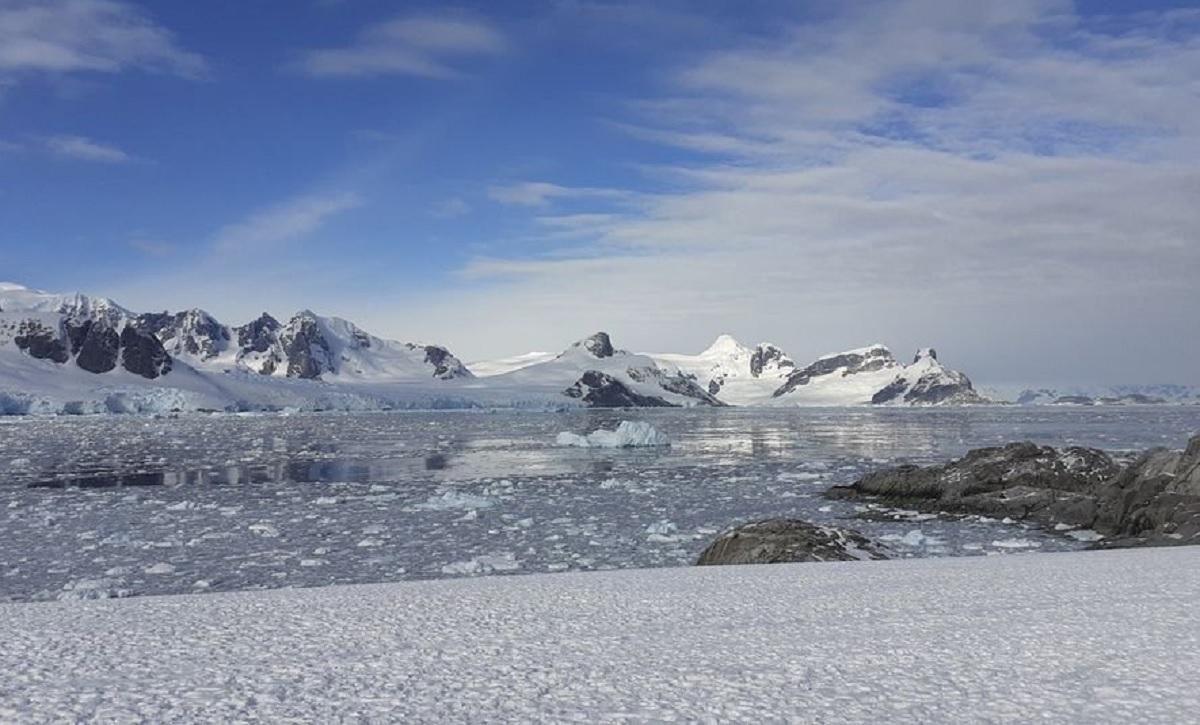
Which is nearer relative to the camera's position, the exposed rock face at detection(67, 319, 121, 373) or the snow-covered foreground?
the snow-covered foreground

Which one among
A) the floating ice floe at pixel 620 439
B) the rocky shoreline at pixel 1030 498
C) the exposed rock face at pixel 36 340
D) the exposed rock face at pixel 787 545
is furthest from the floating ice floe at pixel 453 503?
the exposed rock face at pixel 36 340

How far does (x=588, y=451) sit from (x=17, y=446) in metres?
31.3

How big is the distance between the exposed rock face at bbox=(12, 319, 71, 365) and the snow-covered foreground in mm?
190458

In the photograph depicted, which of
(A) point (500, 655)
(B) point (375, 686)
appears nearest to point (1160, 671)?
(A) point (500, 655)

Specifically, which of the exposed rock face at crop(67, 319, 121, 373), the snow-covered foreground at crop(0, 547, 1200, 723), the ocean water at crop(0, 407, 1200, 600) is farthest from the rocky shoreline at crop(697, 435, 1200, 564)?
the exposed rock face at crop(67, 319, 121, 373)

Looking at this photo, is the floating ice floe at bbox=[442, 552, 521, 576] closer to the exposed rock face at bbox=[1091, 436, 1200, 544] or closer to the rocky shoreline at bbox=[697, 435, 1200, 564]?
the rocky shoreline at bbox=[697, 435, 1200, 564]

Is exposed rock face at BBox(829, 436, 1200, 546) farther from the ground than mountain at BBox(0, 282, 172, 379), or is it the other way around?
mountain at BBox(0, 282, 172, 379)

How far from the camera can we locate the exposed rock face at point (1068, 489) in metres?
16.8

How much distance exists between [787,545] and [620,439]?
1620 inches

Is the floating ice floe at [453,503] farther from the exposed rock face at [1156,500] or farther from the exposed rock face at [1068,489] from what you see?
the exposed rock face at [1156,500]

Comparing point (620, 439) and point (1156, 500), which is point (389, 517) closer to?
point (1156, 500)

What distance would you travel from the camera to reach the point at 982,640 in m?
4.95

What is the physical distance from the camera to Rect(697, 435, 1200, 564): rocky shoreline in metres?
12.4

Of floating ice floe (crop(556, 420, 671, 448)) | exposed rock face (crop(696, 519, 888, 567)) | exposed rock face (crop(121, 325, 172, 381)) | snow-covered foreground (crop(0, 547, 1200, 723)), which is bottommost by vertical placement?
floating ice floe (crop(556, 420, 671, 448))
